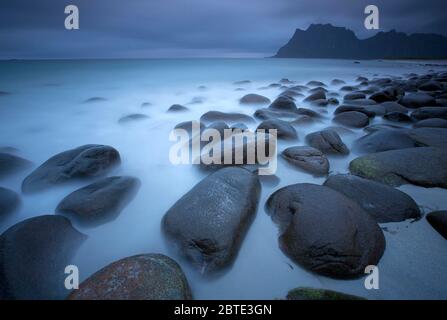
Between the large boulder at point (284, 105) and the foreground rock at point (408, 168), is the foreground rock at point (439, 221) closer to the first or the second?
the foreground rock at point (408, 168)

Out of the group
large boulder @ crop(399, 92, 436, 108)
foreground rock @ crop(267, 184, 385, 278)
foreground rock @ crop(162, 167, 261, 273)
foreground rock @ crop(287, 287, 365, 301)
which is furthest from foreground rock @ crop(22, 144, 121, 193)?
large boulder @ crop(399, 92, 436, 108)

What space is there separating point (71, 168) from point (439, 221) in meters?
4.21

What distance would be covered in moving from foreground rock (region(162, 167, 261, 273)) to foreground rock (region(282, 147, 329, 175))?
1.03 meters

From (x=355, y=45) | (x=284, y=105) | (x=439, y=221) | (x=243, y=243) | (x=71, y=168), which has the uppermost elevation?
(x=355, y=45)

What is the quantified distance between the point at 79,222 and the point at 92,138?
313 cm

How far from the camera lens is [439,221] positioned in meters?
2.18

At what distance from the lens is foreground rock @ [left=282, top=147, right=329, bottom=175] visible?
10.6ft

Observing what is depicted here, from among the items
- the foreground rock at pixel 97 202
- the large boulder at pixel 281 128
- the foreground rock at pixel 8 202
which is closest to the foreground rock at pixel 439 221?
the large boulder at pixel 281 128

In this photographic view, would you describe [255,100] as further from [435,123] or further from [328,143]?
[435,123]

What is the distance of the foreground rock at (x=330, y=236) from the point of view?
181cm

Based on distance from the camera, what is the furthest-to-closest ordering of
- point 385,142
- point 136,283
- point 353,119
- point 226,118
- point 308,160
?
point 226,118 < point 353,119 < point 385,142 < point 308,160 < point 136,283

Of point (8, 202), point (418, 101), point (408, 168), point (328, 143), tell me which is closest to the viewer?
point (8, 202)

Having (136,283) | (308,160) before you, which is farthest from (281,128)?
(136,283)

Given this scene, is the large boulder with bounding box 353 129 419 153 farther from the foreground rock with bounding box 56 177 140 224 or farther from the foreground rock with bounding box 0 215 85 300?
the foreground rock with bounding box 0 215 85 300
